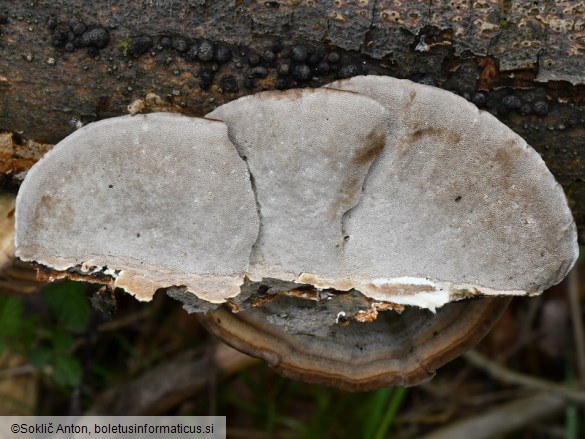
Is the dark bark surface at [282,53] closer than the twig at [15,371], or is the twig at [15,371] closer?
the dark bark surface at [282,53]

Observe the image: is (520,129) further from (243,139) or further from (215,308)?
(215,308)

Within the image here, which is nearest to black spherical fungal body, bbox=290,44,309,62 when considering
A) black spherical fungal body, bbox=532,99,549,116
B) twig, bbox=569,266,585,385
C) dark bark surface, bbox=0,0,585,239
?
dark bark surface, bbox=0,0,585,239

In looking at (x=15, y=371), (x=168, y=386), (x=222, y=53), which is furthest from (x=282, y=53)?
(x=15, y=371)

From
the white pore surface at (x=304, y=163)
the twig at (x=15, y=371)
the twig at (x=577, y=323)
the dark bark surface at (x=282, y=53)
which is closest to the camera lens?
the white pore surface at (x=304, y=163)

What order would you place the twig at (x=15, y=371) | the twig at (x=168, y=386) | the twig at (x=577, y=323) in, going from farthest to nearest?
the twig at (x=577, y=323)
the twig at (x=15, y=371)
the twig at (x=168, y=386)

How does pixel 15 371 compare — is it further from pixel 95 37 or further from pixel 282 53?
pixel 282 53

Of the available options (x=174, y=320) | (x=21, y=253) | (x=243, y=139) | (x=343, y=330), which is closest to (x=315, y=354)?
(x=343, y=330)

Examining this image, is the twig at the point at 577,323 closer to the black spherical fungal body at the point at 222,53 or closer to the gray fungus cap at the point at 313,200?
the gray fungus cap at the point at 313,200

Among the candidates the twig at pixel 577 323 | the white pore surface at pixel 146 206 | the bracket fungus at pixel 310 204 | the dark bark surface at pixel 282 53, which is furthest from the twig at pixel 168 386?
the twig at pixel 577 323
